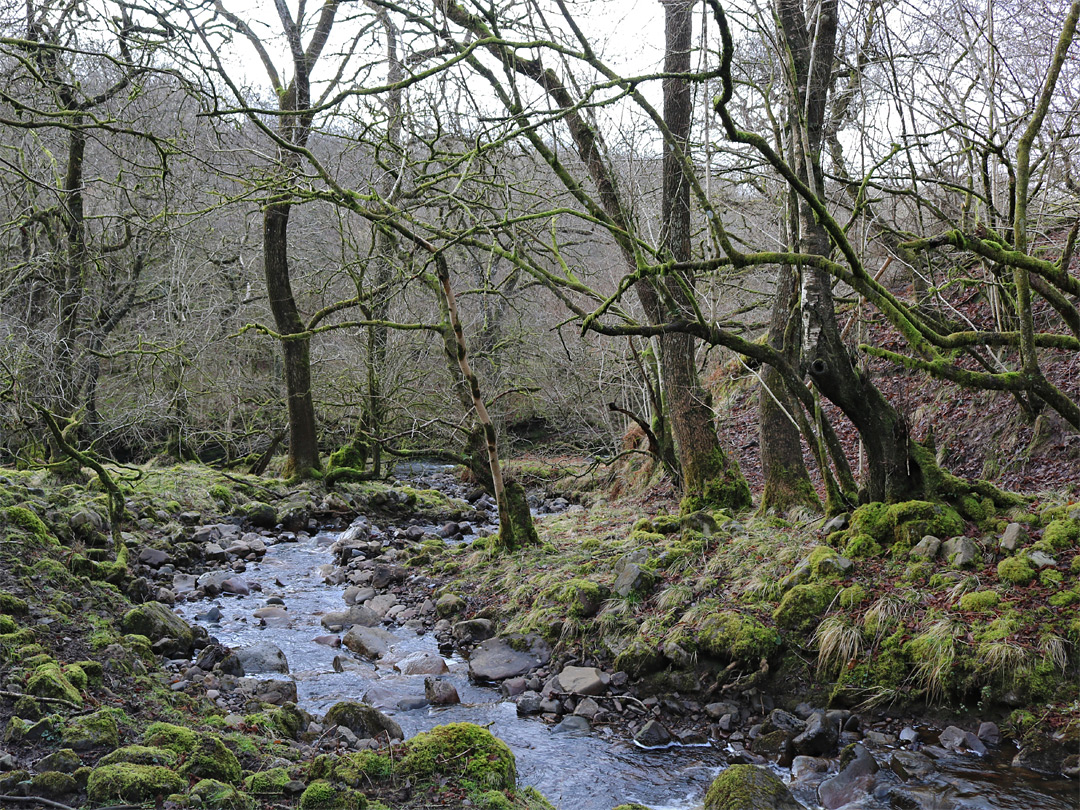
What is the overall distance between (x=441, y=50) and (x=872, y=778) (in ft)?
22.0

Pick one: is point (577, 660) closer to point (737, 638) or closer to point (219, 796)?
point (737, 638)

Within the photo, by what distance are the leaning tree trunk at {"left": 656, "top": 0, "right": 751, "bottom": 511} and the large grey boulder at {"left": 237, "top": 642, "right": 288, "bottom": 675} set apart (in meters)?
4.53

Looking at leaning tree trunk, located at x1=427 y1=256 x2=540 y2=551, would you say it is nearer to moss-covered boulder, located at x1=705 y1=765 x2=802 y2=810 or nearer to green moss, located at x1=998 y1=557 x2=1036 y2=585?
moss-covered boulder, located at x1=705 y1=765 x2=802 y2=810

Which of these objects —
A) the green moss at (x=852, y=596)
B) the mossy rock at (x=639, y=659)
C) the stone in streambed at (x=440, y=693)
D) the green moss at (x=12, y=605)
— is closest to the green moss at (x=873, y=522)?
the green moss at (x=852, y=596)

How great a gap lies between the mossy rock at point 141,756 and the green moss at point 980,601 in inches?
180

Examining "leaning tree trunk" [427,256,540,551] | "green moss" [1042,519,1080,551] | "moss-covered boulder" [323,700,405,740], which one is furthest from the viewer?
"leaning tree trunk" [427,256,540,551]

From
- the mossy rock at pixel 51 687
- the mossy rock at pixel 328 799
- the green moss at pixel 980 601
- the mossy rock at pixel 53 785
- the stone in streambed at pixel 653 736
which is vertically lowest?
the stone in streambed at pixel 653 736

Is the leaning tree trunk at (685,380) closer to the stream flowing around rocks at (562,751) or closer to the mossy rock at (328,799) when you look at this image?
the stream flowing around rocks at (562,751)

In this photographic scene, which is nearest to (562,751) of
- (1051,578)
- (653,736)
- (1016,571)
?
(653,736)

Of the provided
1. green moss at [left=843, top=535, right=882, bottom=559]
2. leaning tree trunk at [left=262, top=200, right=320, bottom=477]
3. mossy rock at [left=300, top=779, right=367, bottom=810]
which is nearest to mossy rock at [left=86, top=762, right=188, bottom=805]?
mossy rock at [left=300, top=779, right=367, bottom=810]

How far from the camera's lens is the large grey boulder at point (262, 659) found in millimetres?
5770

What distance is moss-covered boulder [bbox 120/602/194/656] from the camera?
18.3 ft

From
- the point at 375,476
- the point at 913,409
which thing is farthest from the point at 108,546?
the point at 913,409

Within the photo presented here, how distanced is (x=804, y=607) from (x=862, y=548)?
2.63 ft
